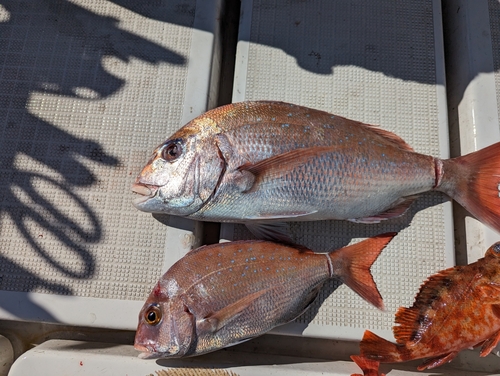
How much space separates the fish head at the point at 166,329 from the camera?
162cm

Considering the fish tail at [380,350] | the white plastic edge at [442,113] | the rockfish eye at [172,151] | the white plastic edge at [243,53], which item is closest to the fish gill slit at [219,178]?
the rockfish eye at [172,151]

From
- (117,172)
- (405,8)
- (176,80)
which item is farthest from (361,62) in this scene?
(117,172)

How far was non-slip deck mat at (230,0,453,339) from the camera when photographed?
6.41 ft

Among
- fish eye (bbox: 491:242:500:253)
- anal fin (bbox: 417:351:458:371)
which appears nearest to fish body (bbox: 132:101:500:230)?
fish eye (bbox: 491:242:500:253)

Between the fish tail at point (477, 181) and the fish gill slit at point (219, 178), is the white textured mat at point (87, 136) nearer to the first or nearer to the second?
the fish gill slit at point (219, 178)

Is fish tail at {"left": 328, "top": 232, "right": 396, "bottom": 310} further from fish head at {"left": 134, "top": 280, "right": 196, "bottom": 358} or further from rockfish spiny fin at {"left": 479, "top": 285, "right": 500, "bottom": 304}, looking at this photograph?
fish head at {"left": 134, "top": 280, "right": 196, "bottom": 358}

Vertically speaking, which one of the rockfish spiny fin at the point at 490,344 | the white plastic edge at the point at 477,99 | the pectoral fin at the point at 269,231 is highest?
the white plastic edge at the point at 477,99

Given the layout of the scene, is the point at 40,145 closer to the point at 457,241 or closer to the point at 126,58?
the point at 126,58

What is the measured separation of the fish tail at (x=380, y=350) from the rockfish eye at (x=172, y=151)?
1.30 m

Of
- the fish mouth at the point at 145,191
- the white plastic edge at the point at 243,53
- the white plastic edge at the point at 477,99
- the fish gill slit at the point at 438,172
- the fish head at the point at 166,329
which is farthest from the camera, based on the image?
the white plastic edge at the point at 243,53

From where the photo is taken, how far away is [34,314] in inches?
76.5

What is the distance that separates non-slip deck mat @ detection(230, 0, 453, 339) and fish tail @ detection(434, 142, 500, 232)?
0.18 metres

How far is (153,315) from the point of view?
1.66m

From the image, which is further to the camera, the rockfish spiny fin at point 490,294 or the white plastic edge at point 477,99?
the white plastic edge at point 477,99
